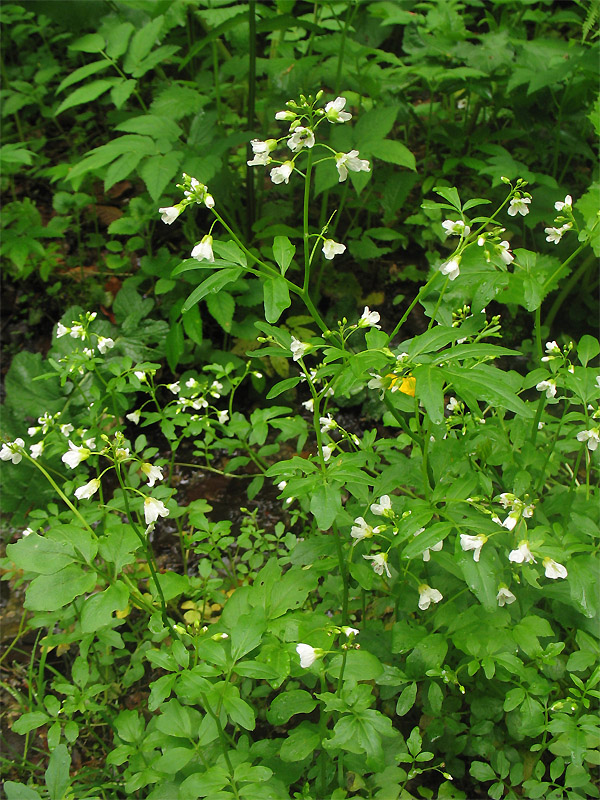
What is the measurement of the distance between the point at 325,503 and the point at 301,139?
2.40 feet

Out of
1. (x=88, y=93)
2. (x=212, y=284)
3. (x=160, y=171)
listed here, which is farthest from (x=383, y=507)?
(x=88, y=93)

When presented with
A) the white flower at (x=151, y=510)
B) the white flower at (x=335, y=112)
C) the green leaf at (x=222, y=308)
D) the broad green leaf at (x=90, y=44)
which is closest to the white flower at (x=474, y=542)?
the white flower at (x=151, y=510)

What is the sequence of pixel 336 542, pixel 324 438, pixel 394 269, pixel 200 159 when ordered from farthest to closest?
1. pixel 394 269
2. pixel 200 159
3. pixel 324 438
4. pixel 336 542

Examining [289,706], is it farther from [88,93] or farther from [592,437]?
[88,93]

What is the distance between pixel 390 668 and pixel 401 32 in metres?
4.10

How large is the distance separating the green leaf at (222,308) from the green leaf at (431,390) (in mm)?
1435

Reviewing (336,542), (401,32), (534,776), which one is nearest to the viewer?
(336,542)

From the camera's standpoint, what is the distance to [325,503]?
1271 millimetres

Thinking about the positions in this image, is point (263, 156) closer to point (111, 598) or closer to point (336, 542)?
point (336, 542)

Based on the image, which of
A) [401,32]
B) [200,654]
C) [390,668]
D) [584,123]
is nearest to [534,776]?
[390,668]

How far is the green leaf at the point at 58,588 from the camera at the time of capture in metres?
1.30

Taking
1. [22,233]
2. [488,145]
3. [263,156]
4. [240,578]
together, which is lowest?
[240,578]

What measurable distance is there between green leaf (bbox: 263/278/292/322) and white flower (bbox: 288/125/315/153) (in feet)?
0.86

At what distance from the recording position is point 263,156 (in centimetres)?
131
